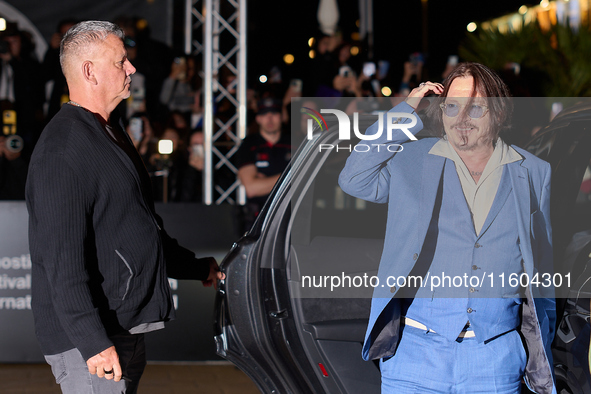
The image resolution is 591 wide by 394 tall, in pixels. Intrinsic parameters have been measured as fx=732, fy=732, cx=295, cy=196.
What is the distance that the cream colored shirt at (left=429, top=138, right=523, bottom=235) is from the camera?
2221 mm

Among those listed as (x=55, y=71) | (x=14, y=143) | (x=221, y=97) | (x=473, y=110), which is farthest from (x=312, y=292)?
(x=55, y=71)

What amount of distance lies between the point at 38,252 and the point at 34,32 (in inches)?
276

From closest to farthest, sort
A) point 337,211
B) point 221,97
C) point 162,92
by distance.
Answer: point 337,211
point 221,97
point 162,92

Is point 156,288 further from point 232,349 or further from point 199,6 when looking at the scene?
point 199,6

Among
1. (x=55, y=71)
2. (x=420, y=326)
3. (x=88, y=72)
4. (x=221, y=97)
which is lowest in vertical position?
(x=420, y=326)

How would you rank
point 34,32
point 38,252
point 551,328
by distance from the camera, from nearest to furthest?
point 38,252 → point 551,328 → point 34,32

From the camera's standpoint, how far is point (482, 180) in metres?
2.25

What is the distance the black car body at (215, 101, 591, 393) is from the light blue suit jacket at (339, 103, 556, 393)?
0.53 meters

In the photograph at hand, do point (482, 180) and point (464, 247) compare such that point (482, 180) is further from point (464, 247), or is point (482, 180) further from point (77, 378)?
point (77, 378)

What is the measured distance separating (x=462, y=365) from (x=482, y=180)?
0.56 meters

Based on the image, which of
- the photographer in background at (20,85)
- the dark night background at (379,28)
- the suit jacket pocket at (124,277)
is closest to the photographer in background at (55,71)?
the photographer in background at (20,85)

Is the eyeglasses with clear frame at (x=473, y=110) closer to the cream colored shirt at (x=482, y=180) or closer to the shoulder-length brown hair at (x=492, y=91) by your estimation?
the shoulder-length brown hair at (x=492, y=91)

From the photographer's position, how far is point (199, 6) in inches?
358

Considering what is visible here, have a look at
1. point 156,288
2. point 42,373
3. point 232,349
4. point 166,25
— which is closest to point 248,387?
point 42,373
